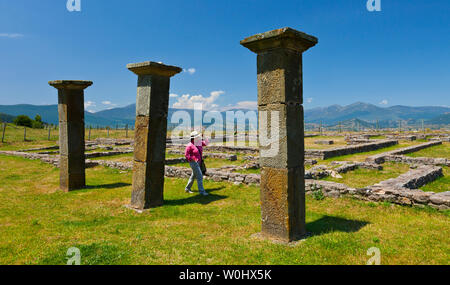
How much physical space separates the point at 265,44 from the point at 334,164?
1055 cm

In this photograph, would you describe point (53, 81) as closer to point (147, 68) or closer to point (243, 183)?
point (147, 68)

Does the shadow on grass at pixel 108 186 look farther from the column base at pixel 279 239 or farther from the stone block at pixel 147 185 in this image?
the column base at pixel 279 239

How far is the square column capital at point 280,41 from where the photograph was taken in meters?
5.07

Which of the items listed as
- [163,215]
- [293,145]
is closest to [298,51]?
[293,145]

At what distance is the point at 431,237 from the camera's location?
5512 mm

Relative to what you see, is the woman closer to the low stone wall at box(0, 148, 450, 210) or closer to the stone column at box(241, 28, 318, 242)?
the low stone wall at box(0, 148, 450, 210)

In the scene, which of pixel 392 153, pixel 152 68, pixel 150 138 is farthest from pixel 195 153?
pixel 392 153

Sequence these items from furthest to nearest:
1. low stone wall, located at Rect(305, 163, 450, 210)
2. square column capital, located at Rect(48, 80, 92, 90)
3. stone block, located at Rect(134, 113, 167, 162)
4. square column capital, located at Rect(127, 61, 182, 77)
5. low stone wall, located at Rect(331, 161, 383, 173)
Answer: low stone wall, located at Rect(331, 161, 383, 173) < square column capital, located at Rect(48, 80, 92, 90) < stone block, located at Rect(134, 113, 167, 162) < square column capital, located at Rect(127, 61, 182, 77) < low stone wall, located at Rect(305, 163, 450, 210)

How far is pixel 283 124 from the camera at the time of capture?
5277mm

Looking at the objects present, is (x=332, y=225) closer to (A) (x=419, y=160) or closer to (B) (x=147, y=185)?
(B) (x=147, y=185)

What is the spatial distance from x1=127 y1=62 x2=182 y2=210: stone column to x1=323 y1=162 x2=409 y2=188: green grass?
6713 mm

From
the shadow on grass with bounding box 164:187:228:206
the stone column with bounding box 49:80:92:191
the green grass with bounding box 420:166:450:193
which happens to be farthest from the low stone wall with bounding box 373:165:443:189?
the stone column with bounding box 49:80:92:191

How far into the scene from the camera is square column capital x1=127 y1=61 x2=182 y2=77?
24.9 ft
